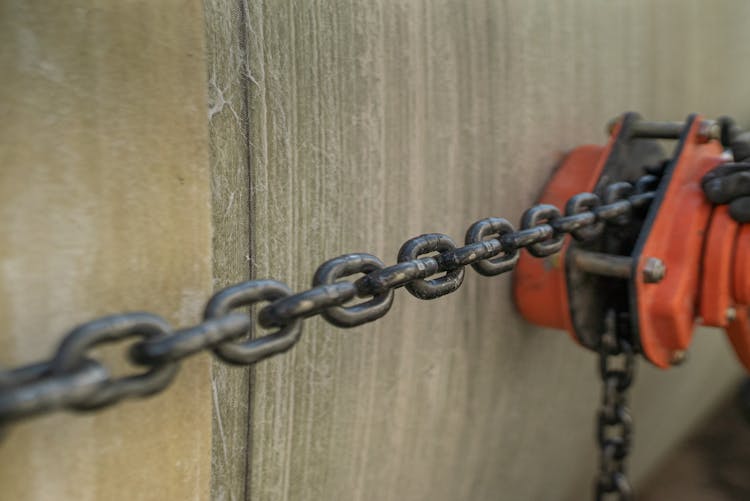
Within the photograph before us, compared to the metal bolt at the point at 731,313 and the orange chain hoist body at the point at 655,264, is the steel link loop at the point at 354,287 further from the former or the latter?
the metal bolt at the point at 731,313

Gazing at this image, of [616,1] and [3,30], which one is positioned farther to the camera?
[616,1]

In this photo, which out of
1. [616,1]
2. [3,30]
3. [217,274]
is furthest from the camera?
[616,1]

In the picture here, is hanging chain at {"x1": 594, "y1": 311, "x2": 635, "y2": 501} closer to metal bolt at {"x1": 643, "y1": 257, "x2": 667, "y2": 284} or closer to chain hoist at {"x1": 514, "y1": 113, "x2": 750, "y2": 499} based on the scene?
chain hoist at {"x1": 514, "y1": 113, "x2": 750, "y2": 499}

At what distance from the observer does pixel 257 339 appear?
0.58 meters

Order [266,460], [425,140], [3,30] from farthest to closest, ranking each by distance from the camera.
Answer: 1. [425,140]
2. [266,460]
3. [3,30]

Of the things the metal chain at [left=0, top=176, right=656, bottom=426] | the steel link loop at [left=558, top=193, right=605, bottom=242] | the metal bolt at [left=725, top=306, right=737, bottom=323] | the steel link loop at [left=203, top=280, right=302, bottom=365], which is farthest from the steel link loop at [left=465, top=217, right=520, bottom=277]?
the metal bolt at [left=725, top=306, right=737, bottom=323]

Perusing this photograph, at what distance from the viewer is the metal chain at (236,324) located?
0.48 metres

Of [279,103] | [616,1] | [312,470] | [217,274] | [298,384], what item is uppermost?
[616,1]

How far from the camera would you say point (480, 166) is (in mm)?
1186

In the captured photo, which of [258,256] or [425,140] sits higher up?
[425,140]

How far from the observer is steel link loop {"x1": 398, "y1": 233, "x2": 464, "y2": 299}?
73 centimetres

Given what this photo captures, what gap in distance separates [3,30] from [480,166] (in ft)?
2.60

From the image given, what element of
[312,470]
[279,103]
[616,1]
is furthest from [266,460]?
[616,1]

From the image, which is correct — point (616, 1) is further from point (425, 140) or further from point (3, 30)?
point (3, 30)
